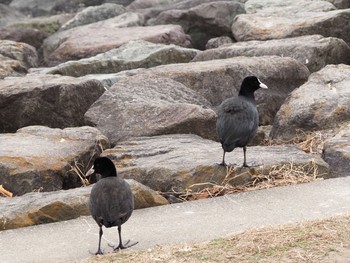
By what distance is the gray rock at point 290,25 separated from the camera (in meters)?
15.2

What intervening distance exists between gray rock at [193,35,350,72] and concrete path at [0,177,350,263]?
5671 mm

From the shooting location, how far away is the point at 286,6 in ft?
64.4

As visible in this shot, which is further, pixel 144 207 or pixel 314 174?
pixel 314 174

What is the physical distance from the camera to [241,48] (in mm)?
13914

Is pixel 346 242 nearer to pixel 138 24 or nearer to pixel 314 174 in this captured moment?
pixel 314 174

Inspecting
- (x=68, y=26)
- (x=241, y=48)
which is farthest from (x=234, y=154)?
(x=68, y=26)

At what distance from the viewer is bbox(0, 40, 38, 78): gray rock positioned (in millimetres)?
14812

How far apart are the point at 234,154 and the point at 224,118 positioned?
0.86 metres

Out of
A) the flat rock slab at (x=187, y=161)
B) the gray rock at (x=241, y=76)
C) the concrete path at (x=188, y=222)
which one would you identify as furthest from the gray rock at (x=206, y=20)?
the concrete path at (x=188, y=222)

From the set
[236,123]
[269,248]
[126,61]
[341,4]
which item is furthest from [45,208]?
[341,4]

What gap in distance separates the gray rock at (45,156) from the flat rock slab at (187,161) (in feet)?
0.94

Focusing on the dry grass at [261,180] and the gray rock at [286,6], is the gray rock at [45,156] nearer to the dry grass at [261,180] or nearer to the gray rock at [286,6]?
the dry grass at [261,180]

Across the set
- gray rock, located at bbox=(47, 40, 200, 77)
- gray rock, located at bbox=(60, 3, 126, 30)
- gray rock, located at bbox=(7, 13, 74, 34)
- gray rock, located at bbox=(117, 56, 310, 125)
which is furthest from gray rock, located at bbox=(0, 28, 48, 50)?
gray rock, located at bbox=(117, 56, 310, 125)

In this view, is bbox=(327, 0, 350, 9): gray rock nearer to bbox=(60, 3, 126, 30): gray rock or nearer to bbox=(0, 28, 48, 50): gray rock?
bbox=(60, 3, 126, 30): gray rock
